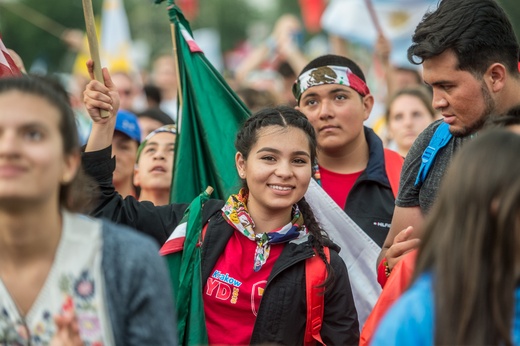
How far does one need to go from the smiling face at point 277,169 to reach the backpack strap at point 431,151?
634 mm

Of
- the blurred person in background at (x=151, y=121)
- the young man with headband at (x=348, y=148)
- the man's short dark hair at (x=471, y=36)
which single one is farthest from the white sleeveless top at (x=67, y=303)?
the blurred person in background at (x=151, y=121)

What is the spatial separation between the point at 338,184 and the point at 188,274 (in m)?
1.46

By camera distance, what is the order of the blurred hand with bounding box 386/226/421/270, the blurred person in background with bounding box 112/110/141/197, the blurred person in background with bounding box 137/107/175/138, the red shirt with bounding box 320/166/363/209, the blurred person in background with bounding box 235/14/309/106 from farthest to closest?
the blurred person in background with bounding box 235/14/309/106 → the blurred person in background with bounding box 137/107/175/138 → the blurred person in background with bounding box 112/110/141/197 → the red shirt with bounding box 320/166/363/209 → the blurred hand with bounding box 386/226/421/270

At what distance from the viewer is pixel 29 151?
2.71 meters

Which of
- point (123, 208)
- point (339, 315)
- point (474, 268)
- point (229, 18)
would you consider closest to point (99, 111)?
point (123, 208)

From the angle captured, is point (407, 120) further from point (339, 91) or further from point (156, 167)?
point (156, 167)

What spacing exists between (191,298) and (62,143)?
1.62m

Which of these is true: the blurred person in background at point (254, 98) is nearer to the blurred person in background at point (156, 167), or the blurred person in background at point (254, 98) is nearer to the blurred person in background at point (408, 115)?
the blurred person in background at point (408, 115)

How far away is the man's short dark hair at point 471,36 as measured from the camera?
4.22 m

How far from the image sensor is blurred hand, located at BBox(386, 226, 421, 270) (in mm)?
4031

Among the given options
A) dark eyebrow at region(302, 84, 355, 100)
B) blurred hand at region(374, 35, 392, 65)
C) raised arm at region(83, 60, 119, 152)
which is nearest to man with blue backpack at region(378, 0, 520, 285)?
dark eyebrow at region(302, 84, 355, 100)

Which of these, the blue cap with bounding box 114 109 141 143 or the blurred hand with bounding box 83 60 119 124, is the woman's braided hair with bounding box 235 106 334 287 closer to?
the blurred hand with bounding box 83 60 119 124

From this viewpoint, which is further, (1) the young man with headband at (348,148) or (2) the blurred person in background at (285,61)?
(2) the blurred person in background at (285,61)

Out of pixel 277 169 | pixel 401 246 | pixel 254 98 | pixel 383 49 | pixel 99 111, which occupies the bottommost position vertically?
pixel 401 246
